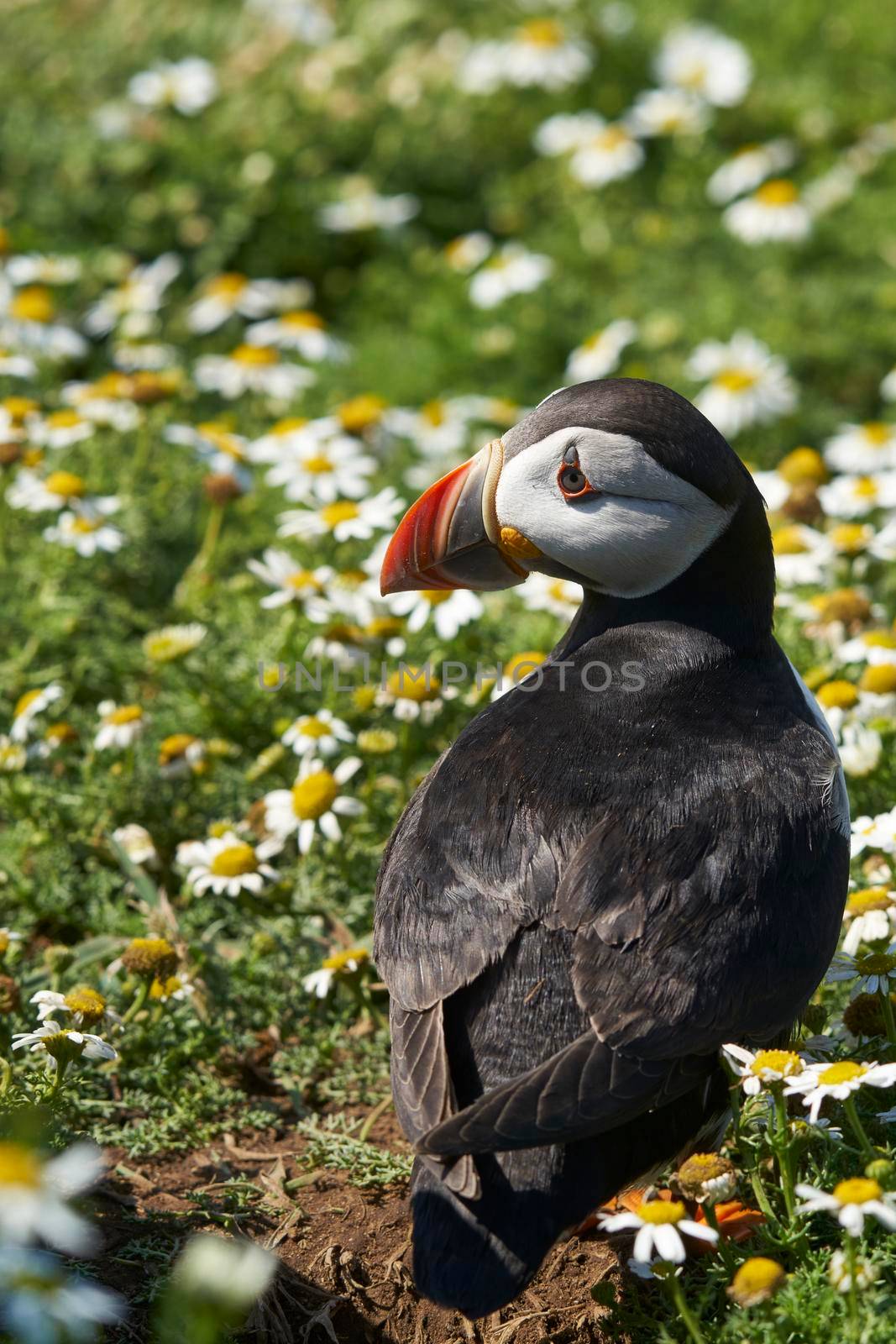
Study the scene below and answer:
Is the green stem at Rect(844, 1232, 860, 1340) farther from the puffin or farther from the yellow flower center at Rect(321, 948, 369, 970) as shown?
the yellow flower center at Rect(321, 948, 369, 970)

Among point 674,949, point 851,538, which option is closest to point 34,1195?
point 674,949

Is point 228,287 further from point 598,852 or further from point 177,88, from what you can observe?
point 598,852

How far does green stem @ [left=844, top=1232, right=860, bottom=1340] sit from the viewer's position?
2.57 metres

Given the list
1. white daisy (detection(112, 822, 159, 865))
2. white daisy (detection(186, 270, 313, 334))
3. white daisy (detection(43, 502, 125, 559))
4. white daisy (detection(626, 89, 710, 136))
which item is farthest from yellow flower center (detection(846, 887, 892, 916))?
white daisy (detection(626, 89, 710, 136))

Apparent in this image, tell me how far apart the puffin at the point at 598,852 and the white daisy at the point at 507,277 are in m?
3.91

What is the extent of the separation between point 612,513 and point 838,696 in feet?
3.92

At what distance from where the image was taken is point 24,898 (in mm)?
4199

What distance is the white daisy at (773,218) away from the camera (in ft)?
24.0

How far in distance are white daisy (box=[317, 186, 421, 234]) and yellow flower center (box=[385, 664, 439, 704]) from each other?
407 cm

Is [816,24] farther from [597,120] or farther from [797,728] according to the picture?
[797,728]

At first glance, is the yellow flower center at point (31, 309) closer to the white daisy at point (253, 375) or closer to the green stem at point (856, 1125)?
the white daisy at point (253, 375)

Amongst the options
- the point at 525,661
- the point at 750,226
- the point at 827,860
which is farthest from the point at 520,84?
the point at 827,860

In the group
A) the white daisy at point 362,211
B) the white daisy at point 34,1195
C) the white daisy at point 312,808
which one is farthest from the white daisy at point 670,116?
the white daisy at point 34,1195

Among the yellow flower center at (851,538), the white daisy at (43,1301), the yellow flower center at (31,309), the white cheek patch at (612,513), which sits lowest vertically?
the yellow flower center at (851,538)
